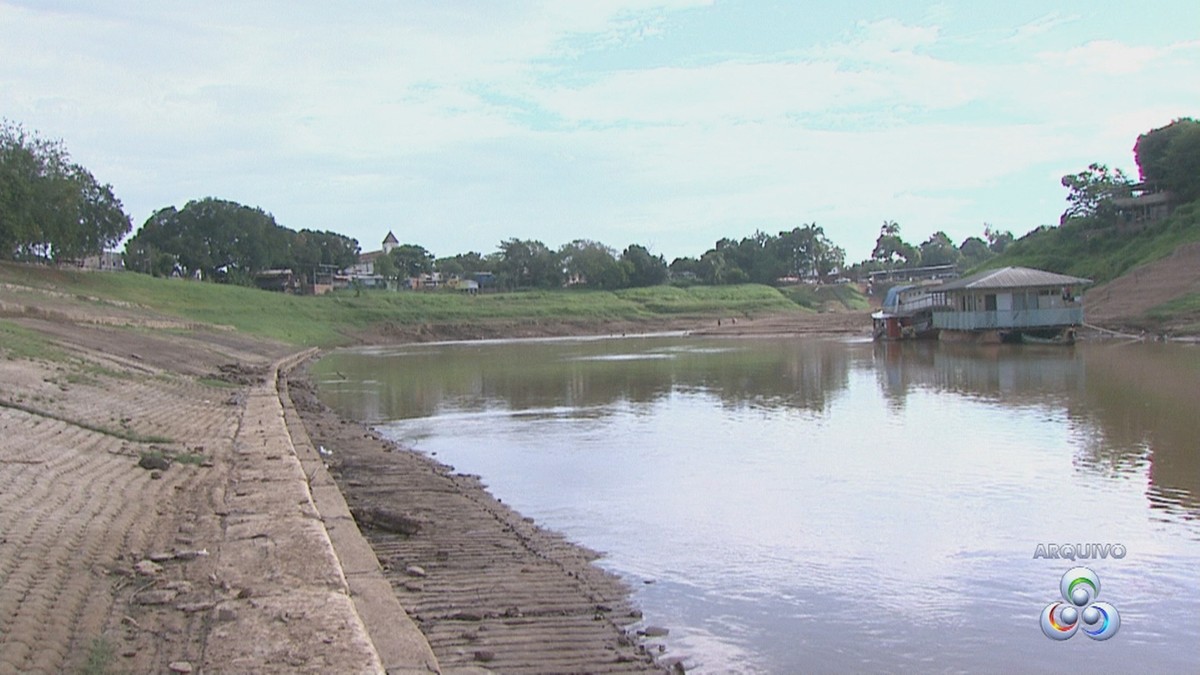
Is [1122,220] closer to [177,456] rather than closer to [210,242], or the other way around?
[177,456]

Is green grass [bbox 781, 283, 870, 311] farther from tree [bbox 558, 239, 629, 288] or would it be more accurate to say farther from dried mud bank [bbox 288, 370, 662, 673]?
dried mud bank [bbox 288, 370, 662, 673]

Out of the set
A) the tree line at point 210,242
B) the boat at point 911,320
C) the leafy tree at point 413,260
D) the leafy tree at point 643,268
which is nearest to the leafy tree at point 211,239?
the tree line at point 210,242

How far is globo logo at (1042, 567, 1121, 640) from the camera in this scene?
29.7 feet

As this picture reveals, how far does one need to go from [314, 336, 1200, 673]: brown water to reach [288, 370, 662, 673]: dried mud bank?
56 centimetres

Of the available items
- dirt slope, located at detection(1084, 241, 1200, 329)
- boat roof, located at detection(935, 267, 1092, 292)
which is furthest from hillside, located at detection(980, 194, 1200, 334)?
boat roof, located at detection(935, 267, 1092, 292)

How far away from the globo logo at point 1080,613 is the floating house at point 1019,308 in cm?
4622

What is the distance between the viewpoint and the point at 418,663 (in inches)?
267

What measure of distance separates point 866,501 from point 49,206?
70633 millimetres

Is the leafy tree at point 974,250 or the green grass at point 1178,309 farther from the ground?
the leafy tree at point 974,250

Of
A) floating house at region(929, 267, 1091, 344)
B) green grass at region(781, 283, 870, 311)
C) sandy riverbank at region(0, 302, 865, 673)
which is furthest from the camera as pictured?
green grass at region(781, 283, 870, 311)

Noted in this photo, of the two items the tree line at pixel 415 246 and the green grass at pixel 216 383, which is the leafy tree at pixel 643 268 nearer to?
the tree line at pixel 415 246

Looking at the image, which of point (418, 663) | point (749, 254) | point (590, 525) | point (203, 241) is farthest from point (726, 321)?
point (418, 663)

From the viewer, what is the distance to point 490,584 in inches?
385

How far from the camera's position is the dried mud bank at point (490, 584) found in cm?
794
